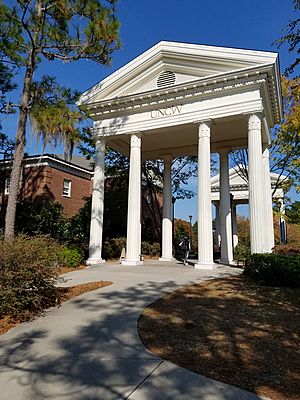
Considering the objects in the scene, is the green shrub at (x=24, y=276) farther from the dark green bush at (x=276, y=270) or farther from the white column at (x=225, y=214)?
the white column at (x=225, y=214)

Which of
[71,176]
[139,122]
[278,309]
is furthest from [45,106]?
[71,176]

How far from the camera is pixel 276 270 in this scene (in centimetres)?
992

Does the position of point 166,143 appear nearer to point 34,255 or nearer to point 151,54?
point 151,54

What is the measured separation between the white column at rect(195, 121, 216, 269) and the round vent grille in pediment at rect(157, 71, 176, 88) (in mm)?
2840

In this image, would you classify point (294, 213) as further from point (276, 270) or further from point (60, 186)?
point (60, 186)

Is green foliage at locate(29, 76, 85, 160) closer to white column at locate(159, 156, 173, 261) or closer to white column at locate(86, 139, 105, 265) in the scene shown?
white column at locate(86, 139, 105, 265)

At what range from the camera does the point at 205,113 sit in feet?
46.4

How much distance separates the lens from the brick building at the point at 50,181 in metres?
23.7

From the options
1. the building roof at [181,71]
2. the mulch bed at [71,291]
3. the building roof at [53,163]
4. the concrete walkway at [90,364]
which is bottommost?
the concrete walkway at [90,364]

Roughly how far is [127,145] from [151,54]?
583 centimetres

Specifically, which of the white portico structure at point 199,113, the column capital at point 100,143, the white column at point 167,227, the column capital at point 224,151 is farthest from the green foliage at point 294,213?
the column capital at point 100,143

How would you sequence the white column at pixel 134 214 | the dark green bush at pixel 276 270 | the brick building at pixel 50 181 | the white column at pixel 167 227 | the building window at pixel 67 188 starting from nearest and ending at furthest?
the dark green bush at pixel 276 270, the white column at pixel 134 214, the white column at pixel 167 227, the brick building at pixel 50 181, the building window at pixel 67 188

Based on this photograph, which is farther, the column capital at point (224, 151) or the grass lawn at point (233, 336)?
the column capital at point (224, 151)

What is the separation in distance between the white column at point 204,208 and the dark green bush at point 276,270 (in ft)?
8.58
